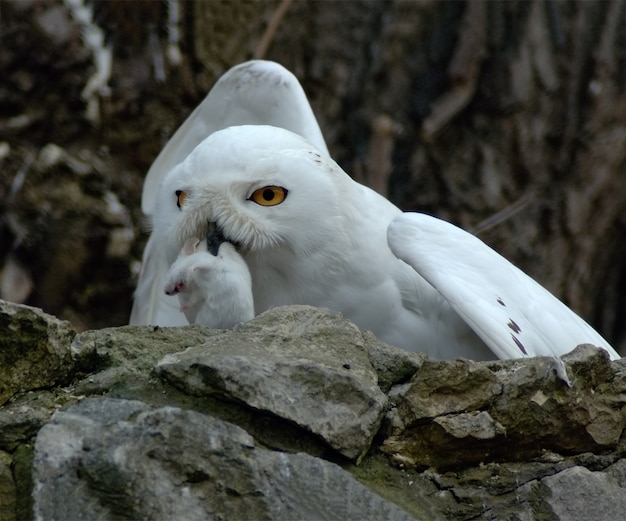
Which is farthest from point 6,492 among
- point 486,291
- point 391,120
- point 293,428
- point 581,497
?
point 391,120

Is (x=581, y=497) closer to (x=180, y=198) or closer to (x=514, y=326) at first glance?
(x=514, y=326)

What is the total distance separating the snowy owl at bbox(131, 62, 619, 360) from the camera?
138 inches

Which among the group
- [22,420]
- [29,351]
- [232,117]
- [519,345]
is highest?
[232,117]

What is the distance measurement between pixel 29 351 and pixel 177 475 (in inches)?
21.1

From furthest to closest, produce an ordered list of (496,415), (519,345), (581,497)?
(519,345) → (496,415) → (581,497)

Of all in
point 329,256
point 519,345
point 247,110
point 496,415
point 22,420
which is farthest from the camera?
point 247,110

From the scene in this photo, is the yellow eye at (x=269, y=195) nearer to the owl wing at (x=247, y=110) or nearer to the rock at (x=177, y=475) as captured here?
the owl wing at (x=247, y=110)

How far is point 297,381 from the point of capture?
7.97ft

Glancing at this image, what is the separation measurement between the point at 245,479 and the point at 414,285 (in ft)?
5.53

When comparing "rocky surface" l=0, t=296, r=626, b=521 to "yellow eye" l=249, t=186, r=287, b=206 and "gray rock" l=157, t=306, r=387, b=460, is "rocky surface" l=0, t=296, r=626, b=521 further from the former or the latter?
"yellow eye" l=249, t=186, r=287, b=206

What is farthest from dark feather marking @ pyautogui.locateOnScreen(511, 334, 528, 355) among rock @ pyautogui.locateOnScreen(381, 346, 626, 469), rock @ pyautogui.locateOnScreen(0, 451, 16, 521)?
rock @ pyautogui.locateOnScreen(0, 451, 16, 521)

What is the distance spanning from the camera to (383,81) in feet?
19.6

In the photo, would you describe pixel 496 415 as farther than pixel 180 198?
No

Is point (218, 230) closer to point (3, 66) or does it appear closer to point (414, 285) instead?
point (414, 285)
